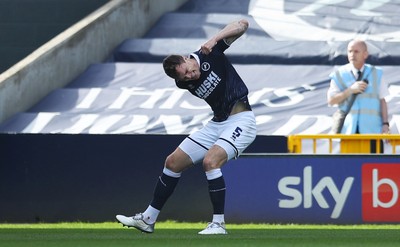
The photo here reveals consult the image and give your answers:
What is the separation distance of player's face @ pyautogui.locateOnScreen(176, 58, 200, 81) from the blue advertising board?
3299 mm

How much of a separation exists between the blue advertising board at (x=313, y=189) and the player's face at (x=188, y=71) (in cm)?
330

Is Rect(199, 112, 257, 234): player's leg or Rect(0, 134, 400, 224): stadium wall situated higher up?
Rect(199, 112, 257, 234): player's leg

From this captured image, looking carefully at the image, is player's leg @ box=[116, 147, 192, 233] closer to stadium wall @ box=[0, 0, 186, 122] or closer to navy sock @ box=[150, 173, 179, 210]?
navy sock @ box=[150, 173, 179, 210]

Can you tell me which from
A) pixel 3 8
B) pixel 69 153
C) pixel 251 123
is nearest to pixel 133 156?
pixel 69 153

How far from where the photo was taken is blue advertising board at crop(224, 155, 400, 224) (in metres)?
13.2

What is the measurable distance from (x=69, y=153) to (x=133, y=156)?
0.72m

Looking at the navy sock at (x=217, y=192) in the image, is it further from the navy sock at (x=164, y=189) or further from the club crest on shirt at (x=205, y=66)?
the club crest on shirt at (x=205, y=66)

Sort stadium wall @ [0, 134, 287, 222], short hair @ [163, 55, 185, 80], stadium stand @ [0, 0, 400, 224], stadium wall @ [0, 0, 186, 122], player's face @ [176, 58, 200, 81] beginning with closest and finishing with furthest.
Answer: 1. short hair @ [163, 55, 185, 80]
2. player's face @ [176, 58, 200, 81]
3. stadium wall @ [0, 134, 287, 222]
4. stadium stand @ [0, 0, 400, 224]
5. stadium wall @ [0, 0, 186, 122]

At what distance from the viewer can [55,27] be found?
19.4 meters

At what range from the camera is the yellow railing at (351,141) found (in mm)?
13266

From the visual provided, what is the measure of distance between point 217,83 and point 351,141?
355cm

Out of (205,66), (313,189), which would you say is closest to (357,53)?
(313,189)

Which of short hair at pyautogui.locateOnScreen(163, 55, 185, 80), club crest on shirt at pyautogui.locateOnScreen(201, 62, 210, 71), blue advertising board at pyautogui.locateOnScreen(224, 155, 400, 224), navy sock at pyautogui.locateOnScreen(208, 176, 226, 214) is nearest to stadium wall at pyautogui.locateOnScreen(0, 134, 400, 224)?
blue advertising board at pyautogui.locateOnScreen(224, 155, 400, 224)

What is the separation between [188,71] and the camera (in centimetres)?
1014
